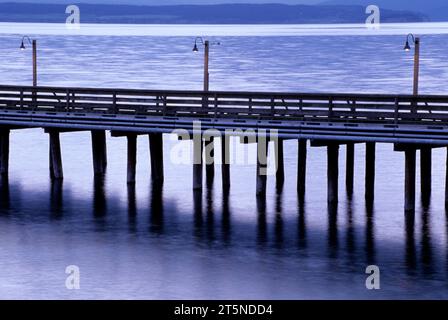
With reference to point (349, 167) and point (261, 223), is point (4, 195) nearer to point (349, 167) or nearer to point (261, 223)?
point (261, 223)

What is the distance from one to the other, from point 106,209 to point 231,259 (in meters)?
9.49

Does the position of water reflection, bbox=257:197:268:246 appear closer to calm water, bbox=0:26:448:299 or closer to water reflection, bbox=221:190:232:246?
calm water, bbox=0:26:448:299

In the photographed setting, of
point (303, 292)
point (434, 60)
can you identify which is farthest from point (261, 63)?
point (303, 292)

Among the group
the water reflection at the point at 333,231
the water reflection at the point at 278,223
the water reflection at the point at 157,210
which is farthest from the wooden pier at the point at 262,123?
the water reflection at the point at 278,223

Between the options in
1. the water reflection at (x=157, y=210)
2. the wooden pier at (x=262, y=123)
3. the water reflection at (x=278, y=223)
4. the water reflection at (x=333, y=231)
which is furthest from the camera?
the water reflection at (x=157, y=210)

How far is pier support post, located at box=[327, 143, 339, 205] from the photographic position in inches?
1721

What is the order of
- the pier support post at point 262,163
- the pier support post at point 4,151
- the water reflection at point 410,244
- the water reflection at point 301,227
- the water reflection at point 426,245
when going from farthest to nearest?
1. the pier support post at point 4,151
2. the pier support post at point 262,163
3. the water reflection at point 301,227
4. the water reflection at point 410,244
5. the water reflection at point 426,245

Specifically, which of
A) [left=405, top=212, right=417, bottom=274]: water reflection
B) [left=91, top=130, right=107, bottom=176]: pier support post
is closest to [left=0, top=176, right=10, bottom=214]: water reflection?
[left=91, top=130, right=107, bottom=176]: pier support post

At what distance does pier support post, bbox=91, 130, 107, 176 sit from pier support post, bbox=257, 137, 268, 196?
6.70 m

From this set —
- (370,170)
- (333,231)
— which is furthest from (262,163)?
(333,231)

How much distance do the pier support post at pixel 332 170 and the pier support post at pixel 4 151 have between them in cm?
1347

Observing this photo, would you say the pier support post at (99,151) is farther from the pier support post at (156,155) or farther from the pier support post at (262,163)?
the pier support post at (262,163)

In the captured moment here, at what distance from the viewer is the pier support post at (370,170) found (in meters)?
45.8

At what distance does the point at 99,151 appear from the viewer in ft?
172
